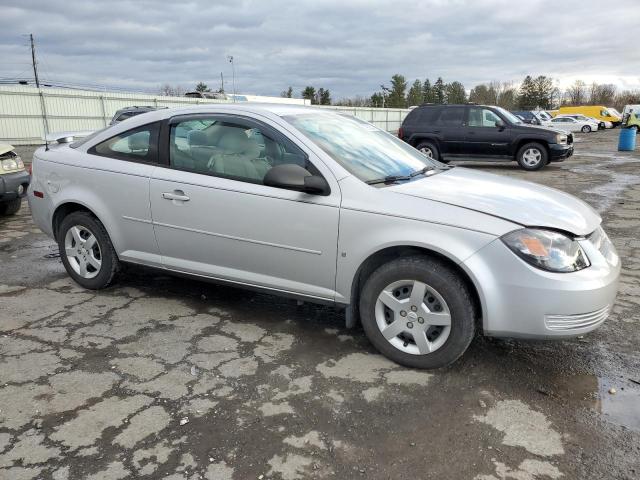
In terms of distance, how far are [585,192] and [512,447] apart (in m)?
9.29

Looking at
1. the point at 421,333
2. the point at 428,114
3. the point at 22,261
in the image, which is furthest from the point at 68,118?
the point at 421,333

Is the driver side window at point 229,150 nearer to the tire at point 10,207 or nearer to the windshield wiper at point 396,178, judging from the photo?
the windshield wiper at point 396,178

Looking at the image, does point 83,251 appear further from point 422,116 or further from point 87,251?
point 422,116

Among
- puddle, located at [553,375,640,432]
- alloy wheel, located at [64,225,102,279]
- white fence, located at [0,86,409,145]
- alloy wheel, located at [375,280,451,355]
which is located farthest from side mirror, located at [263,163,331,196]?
white fence, located at [0,86,409,145]

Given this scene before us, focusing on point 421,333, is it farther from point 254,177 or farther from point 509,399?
point 254,177

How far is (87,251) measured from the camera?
15.2 ft

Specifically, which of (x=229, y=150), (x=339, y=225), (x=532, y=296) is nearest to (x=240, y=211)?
(x=229, y=150)

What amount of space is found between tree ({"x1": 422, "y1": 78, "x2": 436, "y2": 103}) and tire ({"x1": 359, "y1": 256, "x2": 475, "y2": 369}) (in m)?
105

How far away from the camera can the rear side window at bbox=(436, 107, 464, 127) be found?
1427 cm

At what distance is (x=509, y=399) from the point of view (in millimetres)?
3016

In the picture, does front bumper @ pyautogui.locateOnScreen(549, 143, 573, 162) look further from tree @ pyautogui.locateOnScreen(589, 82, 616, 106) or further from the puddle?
tree @ pyautogui.locateOnScreen(589, 82, 616, 106)

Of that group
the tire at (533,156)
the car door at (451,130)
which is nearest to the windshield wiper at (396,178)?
the car door at (451,130)

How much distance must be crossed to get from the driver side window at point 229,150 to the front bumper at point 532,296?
128cm

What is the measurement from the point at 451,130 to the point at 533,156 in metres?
2.24
